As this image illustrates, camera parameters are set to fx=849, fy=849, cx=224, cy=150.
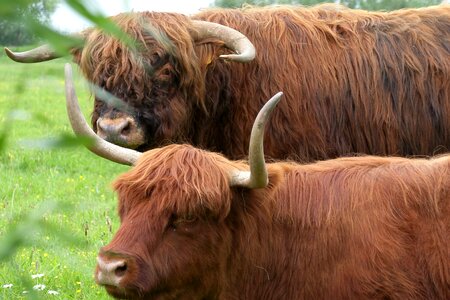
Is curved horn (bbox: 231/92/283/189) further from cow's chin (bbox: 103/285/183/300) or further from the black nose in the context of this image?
the black nose

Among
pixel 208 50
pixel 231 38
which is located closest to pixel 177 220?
pixel 231 38

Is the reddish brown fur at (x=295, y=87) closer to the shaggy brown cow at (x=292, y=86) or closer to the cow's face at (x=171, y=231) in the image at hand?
the shaggy brown cow at (x=292, y=86)

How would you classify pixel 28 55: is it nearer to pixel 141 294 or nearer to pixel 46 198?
pixel 141 294

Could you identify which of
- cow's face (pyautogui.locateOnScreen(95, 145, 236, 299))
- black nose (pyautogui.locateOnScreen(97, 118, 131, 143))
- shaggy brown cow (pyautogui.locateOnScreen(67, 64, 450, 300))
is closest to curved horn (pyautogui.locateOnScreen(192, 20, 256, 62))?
black nose (pyautogui.locateOnScreen(97, 118, 131, 143))

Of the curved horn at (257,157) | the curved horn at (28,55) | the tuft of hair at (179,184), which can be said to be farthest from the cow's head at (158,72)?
the curved horn at (257,157)

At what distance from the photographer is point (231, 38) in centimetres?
595

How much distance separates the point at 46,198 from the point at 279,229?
326cm

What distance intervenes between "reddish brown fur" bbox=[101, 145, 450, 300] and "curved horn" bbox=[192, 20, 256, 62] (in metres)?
1.33

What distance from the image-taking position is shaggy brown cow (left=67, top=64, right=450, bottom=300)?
403 centimetres

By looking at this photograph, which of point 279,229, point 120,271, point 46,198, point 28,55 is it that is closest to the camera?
point 28,55

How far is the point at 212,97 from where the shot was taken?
239 inches

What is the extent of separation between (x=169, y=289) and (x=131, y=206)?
0.44 meters

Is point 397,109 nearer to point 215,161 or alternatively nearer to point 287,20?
point 287,20

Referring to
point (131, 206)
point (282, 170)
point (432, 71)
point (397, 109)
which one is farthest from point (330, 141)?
point (131, 206)
